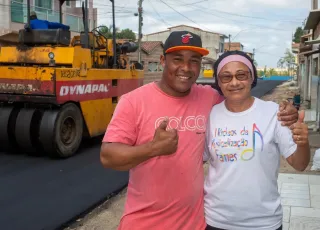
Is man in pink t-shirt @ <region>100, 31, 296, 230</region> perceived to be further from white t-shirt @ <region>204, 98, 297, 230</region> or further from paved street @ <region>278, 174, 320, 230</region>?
paved street @ <region>278, 174, 320, 230</region>

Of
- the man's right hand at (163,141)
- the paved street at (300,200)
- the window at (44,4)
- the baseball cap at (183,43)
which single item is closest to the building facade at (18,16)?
the window at (44,4)

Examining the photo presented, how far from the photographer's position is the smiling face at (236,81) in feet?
7.19

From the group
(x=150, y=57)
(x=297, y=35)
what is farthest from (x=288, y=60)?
(x=150, y=57)

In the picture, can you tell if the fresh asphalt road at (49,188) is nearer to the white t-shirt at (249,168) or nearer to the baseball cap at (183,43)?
the white t-shirt at (249,168)

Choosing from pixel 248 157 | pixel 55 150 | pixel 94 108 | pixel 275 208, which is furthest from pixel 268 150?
pixel 94 108

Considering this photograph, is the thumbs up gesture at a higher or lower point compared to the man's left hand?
lower

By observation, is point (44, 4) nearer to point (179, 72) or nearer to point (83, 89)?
point (83, 89)

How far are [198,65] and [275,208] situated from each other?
0.84 metres

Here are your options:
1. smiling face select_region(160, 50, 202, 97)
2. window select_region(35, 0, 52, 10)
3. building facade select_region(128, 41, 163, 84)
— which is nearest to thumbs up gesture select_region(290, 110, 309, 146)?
smiling face select_region(160, 50, 202, 97)

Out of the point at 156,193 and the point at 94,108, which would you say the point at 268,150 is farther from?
the point at 94,108

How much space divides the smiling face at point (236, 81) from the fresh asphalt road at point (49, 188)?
281 cm

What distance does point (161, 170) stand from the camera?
2062 millimetres

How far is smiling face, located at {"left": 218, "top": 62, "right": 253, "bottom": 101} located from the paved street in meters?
2.49

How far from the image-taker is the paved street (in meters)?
4.29
